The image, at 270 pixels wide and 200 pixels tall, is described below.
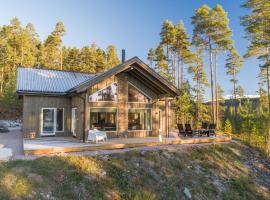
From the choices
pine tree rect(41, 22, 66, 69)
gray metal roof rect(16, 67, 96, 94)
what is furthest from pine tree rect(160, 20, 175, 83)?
pine tree rect(41, 22, 66, 69)

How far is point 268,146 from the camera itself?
19.5 meters

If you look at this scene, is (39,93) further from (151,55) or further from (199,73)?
(151,55)

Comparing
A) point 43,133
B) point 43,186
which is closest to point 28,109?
point 43,133

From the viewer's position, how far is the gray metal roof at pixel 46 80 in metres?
13.4

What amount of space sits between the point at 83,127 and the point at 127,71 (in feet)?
14.0

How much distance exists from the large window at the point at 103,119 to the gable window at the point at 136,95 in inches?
52.1

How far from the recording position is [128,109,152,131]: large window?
13411mm

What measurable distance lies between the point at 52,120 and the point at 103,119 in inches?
144

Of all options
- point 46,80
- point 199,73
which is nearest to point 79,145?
point 46,80

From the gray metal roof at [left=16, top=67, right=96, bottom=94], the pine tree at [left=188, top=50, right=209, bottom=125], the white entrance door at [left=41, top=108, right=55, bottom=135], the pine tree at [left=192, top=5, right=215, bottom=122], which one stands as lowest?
the white entrance door at [left=41, top=108, right=55, bottom=135]

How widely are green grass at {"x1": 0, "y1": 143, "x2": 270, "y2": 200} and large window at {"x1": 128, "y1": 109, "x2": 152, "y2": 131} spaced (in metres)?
3.88

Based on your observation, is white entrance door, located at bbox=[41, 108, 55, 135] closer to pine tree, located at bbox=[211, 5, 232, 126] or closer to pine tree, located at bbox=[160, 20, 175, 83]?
pine tree, located at bbox=[211, 5, 232, 126]

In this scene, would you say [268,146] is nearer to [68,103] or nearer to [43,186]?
[68,103]

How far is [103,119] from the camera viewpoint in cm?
1258
